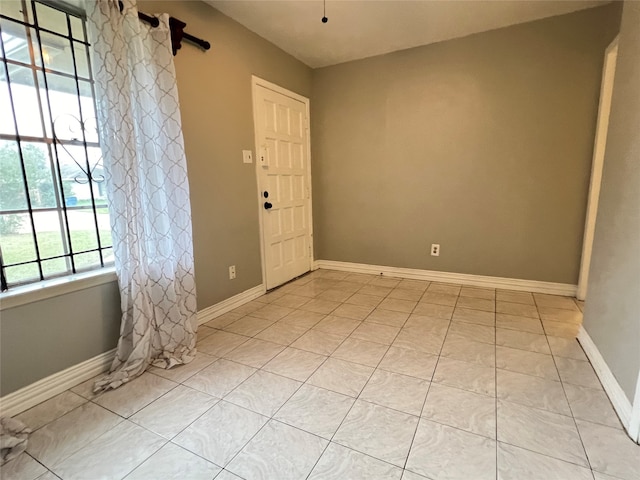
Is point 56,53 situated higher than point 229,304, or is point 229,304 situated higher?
point 56,53

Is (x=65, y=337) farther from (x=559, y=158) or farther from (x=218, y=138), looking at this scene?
(x=559, y=158)

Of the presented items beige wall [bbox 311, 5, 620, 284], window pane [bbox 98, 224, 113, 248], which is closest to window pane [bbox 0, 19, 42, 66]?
window pane [bbox 98, 224, 113, 248]

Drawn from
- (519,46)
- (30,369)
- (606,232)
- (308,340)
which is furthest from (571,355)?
(30,369)

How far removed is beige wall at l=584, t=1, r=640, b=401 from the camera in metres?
1.48

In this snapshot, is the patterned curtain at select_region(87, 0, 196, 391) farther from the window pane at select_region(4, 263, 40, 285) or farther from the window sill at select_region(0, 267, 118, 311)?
the window pane at select_region(4, 263, 40, 285)

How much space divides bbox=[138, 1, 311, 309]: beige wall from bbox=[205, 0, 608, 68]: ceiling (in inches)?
6.9

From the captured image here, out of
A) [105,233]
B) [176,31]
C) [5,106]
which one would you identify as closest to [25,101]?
[5,106]

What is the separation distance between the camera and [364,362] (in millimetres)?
1943

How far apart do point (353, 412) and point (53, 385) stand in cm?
157

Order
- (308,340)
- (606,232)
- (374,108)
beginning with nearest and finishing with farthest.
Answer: (606,232) → (308,340) → (374,108)

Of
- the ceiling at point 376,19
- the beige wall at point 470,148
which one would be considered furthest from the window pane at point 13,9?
the beige wall at point 470,148

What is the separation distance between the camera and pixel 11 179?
1542mm

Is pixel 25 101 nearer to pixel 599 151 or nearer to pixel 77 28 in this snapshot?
pixel 77 28

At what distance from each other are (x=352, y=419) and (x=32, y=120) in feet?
7.06
